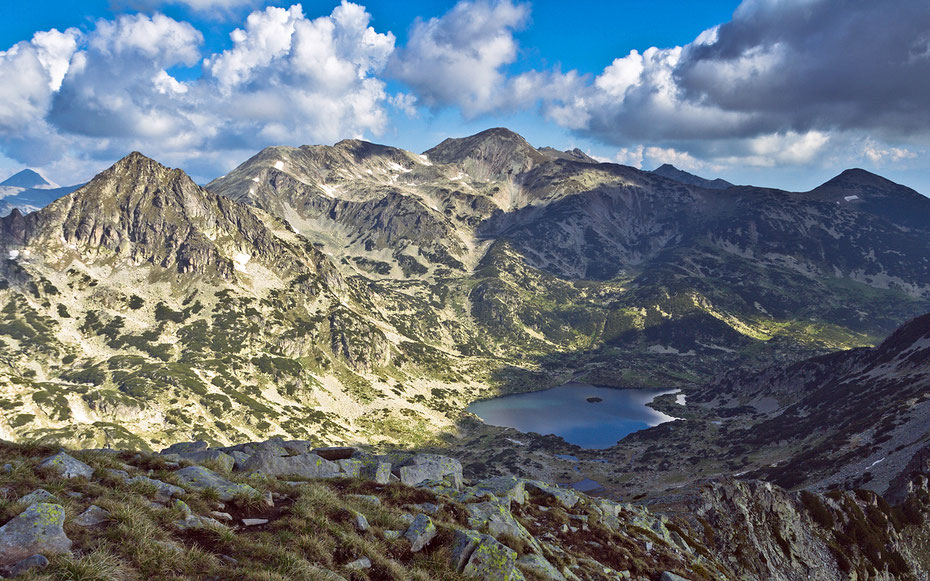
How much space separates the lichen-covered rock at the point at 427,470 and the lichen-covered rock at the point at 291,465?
15.3ft

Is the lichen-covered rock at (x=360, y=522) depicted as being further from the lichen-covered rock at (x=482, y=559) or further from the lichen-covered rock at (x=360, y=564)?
the lichen-covered rock at (x=482, y=559)

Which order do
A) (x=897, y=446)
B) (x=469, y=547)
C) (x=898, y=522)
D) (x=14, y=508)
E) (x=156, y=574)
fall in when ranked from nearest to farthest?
(x=156, y=574), (x=14, y=508), (x=469, y=547), (x=898, y=522), (x=897, y=446)

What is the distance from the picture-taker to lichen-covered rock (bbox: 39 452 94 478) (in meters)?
17.9

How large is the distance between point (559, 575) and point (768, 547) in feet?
145

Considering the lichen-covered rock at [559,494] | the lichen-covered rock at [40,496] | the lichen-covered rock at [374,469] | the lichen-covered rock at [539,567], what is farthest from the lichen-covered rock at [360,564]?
the lichen-covered rock at [559,494]

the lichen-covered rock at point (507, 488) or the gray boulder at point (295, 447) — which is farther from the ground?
the gray boulder at point (295, 447)

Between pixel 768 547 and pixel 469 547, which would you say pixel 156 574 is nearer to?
pixel 469 547

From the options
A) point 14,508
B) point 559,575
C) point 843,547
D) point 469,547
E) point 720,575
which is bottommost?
point 843,547

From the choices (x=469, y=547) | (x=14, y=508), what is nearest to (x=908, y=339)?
(x=469, y=547)

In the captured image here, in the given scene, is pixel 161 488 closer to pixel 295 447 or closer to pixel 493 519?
pixel 295 447

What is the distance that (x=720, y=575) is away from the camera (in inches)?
1617

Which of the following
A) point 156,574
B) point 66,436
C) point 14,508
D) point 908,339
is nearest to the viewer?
point 156,574

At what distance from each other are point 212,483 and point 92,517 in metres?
6.59

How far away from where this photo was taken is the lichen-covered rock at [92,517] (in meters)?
14.3
